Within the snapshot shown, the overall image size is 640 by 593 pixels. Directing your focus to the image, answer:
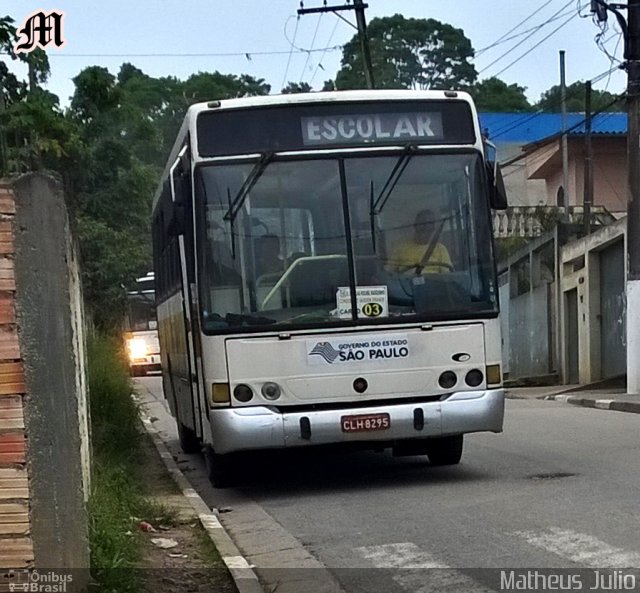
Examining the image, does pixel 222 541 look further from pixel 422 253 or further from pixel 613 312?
pixel 613 312

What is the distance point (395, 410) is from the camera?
9906mm

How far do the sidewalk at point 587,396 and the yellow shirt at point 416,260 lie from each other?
902 centimetres

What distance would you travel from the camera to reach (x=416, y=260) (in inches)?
394

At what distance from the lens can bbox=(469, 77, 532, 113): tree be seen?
69.5 meters

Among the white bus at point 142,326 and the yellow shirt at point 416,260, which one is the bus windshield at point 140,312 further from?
the yellow shirt at point 416,260

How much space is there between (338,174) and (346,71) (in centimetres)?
4099

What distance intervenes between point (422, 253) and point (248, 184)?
159 centimetres

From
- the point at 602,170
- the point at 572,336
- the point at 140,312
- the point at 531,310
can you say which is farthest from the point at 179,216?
the point at 602,170

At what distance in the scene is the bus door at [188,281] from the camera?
1013cm

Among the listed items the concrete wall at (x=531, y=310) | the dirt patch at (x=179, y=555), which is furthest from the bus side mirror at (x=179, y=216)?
the concrete wall at (x=531, y=310)

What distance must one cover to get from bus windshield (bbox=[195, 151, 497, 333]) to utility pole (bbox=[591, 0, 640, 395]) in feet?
35.4

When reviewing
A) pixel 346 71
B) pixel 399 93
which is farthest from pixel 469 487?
pixel 346 71

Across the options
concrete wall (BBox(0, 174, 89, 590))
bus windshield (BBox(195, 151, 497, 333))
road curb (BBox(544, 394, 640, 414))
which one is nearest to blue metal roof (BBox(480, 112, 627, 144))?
road curb (BBox(544, 394, 640, 414))

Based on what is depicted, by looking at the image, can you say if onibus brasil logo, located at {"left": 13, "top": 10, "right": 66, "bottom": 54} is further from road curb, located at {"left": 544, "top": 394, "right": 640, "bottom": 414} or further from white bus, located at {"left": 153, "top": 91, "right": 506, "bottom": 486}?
road curb, located at {"left": 544, "top": 394, "right": 640, "bottom": 414}
